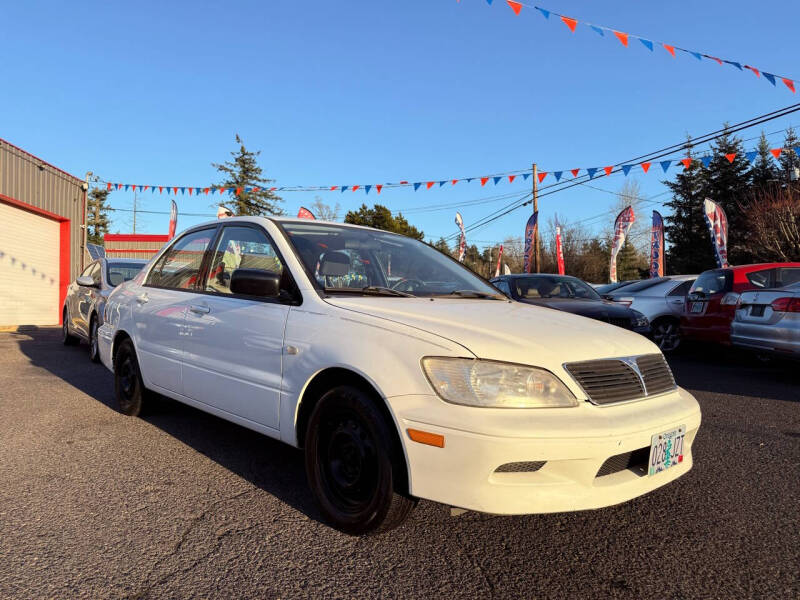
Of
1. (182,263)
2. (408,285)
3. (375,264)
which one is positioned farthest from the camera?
(182,263)

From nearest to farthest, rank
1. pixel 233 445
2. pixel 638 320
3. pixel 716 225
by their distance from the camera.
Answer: pixel 233 445 < pixel 638 320 < pixel 716 225

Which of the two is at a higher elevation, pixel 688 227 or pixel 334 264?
pixel 688 227

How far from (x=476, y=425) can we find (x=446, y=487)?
0.28 metres

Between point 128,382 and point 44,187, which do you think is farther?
point 44,187

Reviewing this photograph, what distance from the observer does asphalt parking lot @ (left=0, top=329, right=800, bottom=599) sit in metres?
2.11

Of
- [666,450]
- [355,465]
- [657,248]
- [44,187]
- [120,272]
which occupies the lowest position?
[355,465]

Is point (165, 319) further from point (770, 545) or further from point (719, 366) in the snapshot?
point (719, 366)

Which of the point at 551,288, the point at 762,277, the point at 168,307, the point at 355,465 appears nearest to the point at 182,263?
the point at 168,307

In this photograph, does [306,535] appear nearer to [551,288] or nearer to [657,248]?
[551,288]

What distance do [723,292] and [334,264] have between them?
712 centimetres

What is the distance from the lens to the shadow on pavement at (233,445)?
3.09 m

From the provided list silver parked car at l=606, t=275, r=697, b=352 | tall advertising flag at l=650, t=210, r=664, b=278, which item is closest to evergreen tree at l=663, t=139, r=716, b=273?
tall advertising flag at l=650, t=210, r=664, b=278

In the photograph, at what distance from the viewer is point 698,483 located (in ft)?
10.5

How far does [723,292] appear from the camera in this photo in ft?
26.8
